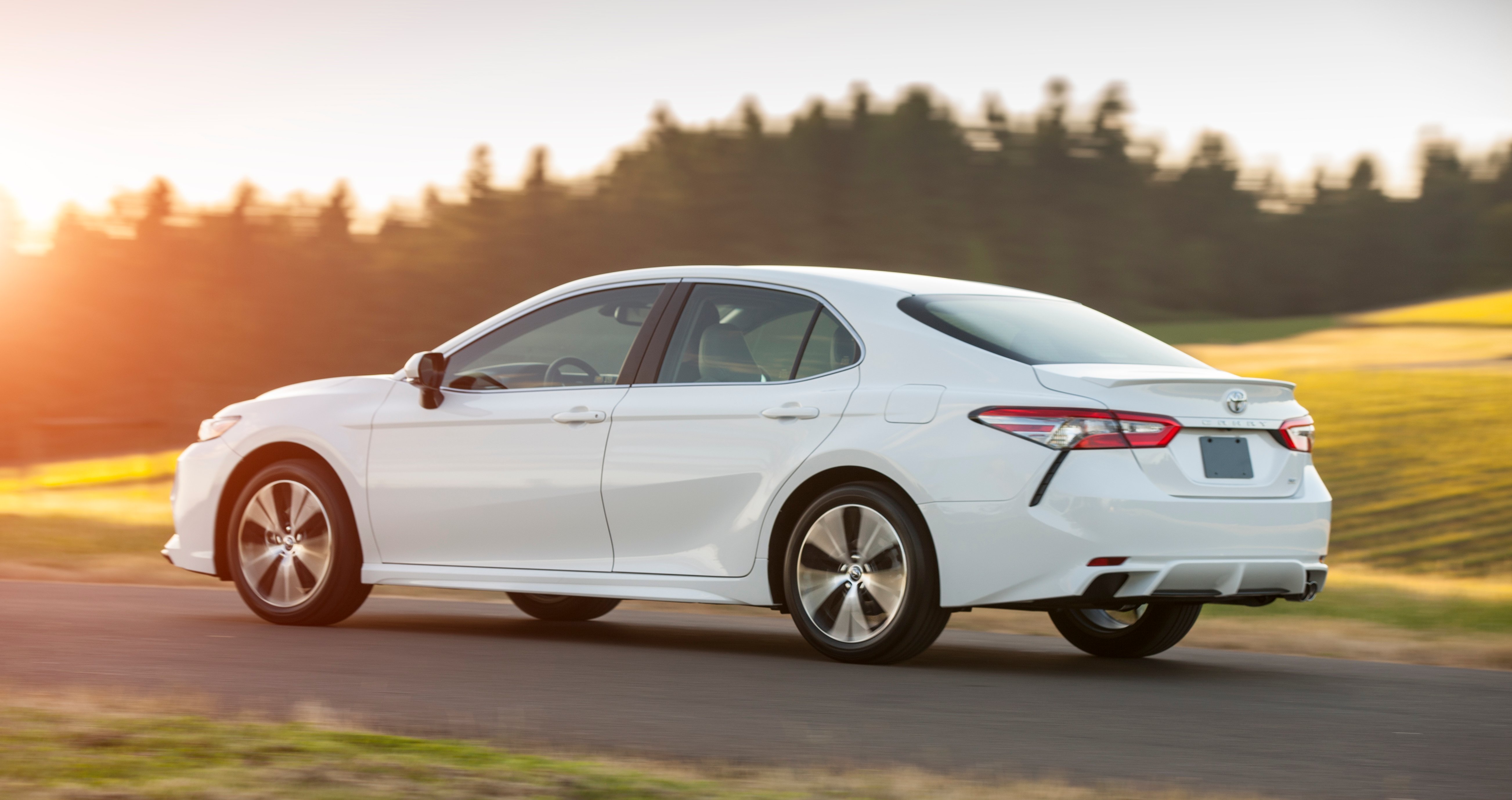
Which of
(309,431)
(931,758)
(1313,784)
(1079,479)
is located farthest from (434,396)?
(1313,784)

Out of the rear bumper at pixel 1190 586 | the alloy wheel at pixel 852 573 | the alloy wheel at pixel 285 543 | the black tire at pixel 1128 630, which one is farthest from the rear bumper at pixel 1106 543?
the alloy wheel at pixel 285 543

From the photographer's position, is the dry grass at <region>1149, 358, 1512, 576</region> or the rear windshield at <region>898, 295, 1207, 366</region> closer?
the rear windshield at <region>898, 295, 1207, 366</region>

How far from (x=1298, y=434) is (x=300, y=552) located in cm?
476

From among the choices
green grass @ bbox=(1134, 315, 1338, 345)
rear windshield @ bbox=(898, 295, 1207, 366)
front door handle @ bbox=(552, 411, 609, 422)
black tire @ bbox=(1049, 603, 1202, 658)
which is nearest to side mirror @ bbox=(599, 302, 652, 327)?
front door handle @ bbox=(552, 411, 609, 422)

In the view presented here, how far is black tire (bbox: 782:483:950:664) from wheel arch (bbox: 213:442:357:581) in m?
2.90

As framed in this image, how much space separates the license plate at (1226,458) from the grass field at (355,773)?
2.28m

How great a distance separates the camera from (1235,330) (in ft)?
175

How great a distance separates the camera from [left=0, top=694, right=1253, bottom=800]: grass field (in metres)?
4.11

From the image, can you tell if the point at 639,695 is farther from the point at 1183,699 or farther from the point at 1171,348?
the point at 1171,348

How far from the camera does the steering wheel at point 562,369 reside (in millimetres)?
8070

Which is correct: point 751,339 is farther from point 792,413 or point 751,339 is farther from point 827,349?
point 792,413

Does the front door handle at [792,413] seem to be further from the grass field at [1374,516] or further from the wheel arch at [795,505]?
the grass field at [1374,516]

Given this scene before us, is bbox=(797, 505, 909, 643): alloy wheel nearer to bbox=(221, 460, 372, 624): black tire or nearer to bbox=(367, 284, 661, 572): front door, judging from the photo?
bbox=(367, 284, 661, 572): front door

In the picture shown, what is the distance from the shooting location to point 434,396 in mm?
8344
